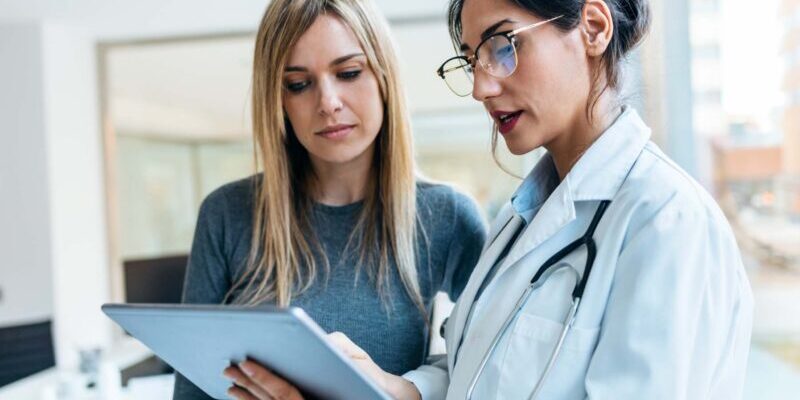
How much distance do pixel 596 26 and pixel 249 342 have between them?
0.63 m

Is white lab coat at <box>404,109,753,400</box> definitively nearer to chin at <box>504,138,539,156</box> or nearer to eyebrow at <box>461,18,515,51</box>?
chin at <box>504,138,539,156</box>

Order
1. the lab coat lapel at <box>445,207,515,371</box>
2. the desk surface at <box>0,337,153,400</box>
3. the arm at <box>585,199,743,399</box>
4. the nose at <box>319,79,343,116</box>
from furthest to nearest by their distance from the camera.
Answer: the desk surface at <box>0,337,153,400</box>
the nose at <box>319,79,343,116</box>
the lab coat lapel at <box>445,207,515,371</box>
the arm at <box>585,199,743,399</box>

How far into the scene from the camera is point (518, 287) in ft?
3.33

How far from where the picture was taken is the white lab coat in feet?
2.68

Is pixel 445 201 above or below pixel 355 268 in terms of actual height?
above

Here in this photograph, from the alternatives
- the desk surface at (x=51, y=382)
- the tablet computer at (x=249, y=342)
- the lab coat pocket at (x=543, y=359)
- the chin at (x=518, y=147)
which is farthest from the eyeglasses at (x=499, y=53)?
the desk surface at (x=51, y=382)

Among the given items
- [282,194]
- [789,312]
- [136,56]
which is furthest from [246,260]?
[136,56]

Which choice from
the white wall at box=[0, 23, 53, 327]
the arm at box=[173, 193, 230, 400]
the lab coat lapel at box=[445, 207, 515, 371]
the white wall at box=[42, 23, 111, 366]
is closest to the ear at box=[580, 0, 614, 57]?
the lab coat lapel at box=[445, 207, 515, 371]

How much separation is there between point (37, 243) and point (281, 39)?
12.4ft

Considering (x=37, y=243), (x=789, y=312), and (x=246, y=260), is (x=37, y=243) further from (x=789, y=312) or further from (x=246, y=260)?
(x=789, y=312)

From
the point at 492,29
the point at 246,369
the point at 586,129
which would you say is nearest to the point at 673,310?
the point at 586,129

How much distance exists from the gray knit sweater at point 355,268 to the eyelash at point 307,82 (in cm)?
24

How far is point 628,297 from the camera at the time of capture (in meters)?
0.84

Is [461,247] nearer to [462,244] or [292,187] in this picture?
[462,244]
